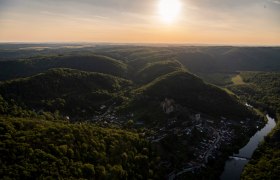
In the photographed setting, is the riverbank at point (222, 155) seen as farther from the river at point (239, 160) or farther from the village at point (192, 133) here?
the river at point (239, 160)

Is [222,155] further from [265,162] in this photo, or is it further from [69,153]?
[69,153]

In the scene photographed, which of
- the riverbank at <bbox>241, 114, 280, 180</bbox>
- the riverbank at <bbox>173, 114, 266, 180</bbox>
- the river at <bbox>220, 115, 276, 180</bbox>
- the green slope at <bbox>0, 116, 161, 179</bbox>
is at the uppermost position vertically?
the green slope at <bbox>0, 116, 161, 179</bbox>

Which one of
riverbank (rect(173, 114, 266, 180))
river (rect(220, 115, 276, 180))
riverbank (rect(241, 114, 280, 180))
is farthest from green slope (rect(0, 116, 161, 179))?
riverbank (rect(241, 114, 280, 180))

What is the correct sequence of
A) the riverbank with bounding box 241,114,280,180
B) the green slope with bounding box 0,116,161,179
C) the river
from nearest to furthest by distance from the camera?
the green slope with bounding box 0,116,161,179
the riverbank with bounding box 241,114,280,180
the river

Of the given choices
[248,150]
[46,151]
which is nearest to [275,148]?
[248,150]

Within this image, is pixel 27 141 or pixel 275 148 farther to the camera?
pixel 275 148

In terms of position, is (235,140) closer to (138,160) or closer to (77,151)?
(138,160)

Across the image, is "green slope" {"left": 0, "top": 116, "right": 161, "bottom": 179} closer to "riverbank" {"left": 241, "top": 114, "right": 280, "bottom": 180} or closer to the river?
the river

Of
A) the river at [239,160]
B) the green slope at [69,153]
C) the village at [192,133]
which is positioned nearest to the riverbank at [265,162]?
the river at [239,160]

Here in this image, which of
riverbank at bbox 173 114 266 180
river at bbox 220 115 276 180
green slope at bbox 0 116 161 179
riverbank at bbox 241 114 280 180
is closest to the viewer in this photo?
green slope at bbox 0 116 161 179

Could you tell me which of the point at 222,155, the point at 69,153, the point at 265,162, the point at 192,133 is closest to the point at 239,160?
the point at 222,155

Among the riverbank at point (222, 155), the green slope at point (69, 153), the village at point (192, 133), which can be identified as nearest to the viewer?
the green slope at point (69, 153)
